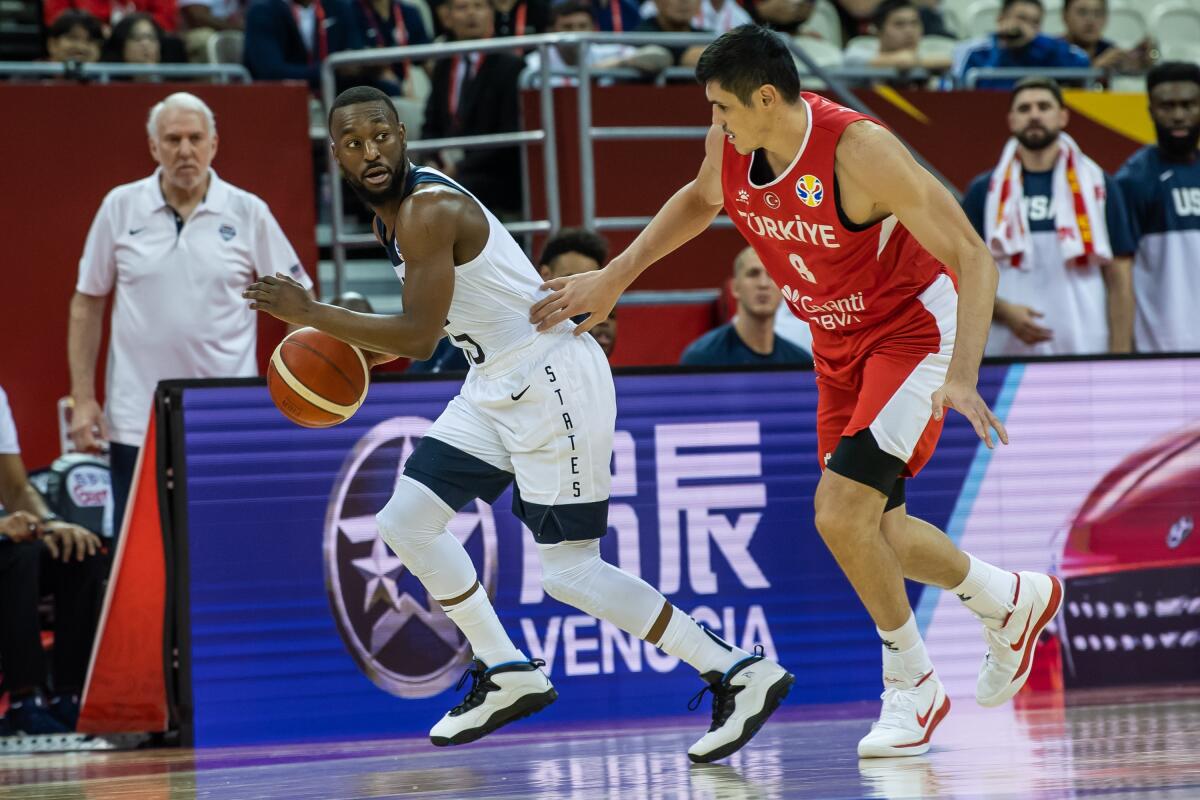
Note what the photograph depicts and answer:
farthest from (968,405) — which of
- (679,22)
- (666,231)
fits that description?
(679,22)

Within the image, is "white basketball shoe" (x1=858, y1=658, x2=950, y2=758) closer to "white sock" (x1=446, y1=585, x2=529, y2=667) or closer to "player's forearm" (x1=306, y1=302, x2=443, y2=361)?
"white sock" (x1=446, y1=585, x2=529, y2=667)

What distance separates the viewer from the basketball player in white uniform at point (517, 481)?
17.3 ft

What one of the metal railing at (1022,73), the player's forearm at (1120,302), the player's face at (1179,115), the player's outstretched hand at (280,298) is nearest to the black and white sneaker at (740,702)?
the player's outstretched hand at (280,298)

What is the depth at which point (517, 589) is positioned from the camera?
6.88m

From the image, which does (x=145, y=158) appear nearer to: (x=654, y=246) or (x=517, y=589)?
(x=517, y=589)

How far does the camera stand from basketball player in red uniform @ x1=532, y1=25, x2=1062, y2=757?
484cm

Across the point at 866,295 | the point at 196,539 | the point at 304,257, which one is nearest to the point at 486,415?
the point at 866,295

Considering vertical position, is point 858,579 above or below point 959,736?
above

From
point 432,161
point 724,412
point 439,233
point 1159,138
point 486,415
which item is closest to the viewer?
point 439,233

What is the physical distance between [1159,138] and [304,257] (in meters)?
4.45

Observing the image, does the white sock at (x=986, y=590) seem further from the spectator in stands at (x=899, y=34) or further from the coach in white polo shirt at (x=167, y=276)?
the spectator in stands at (x=899, y=34)

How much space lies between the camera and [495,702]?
5.35m

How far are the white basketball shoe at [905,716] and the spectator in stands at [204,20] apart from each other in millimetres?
7189

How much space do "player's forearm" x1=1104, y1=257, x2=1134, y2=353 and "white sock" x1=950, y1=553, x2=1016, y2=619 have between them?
299 centimetres
